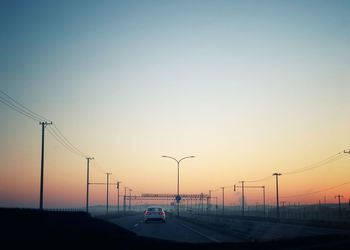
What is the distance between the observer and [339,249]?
5047 mm

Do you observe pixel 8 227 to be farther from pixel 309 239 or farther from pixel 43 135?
pixel 43 135

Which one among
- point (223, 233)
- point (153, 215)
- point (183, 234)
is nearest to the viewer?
point (183, 234)

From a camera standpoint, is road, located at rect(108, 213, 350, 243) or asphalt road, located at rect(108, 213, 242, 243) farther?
road, located at rect(108, 213, 350, 243)

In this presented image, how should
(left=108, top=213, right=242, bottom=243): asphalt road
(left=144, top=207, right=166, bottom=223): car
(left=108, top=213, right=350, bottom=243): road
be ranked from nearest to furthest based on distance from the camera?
1. (left=108, top=213, right=242, bottom=243): asphalt road
2. (left=108, top=213, right=350, bottom=243): road
3. (left=144, top=207, right=166, bottom=223): car

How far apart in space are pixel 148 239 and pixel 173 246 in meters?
0.66

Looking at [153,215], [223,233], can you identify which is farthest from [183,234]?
[153,215]

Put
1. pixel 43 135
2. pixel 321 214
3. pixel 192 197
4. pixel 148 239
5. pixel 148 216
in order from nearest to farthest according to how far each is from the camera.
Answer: pixel 148 239
pixel 148 216
pixel 43 135
pixel 321 214
pixel 192 197

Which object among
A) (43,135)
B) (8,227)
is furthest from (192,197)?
(8,227)

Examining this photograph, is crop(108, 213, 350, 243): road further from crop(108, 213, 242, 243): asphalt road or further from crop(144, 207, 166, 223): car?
crop(144, 207, 166, 223): car

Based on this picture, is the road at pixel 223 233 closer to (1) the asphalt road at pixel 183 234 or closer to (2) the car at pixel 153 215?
(1) the asphalt road at pixel 183 234

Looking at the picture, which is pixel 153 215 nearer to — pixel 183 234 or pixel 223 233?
pixel 223 233

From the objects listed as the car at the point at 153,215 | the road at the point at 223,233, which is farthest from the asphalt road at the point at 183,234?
the car at the point at 153,215

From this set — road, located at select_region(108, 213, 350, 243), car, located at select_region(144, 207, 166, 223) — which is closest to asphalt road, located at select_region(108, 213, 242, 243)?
road, located at select_region(108, 213, 350, 243)

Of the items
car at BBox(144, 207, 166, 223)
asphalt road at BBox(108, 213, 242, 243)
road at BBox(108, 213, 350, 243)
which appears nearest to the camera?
asphalt road at BBox(108, 213, 242, 243)
